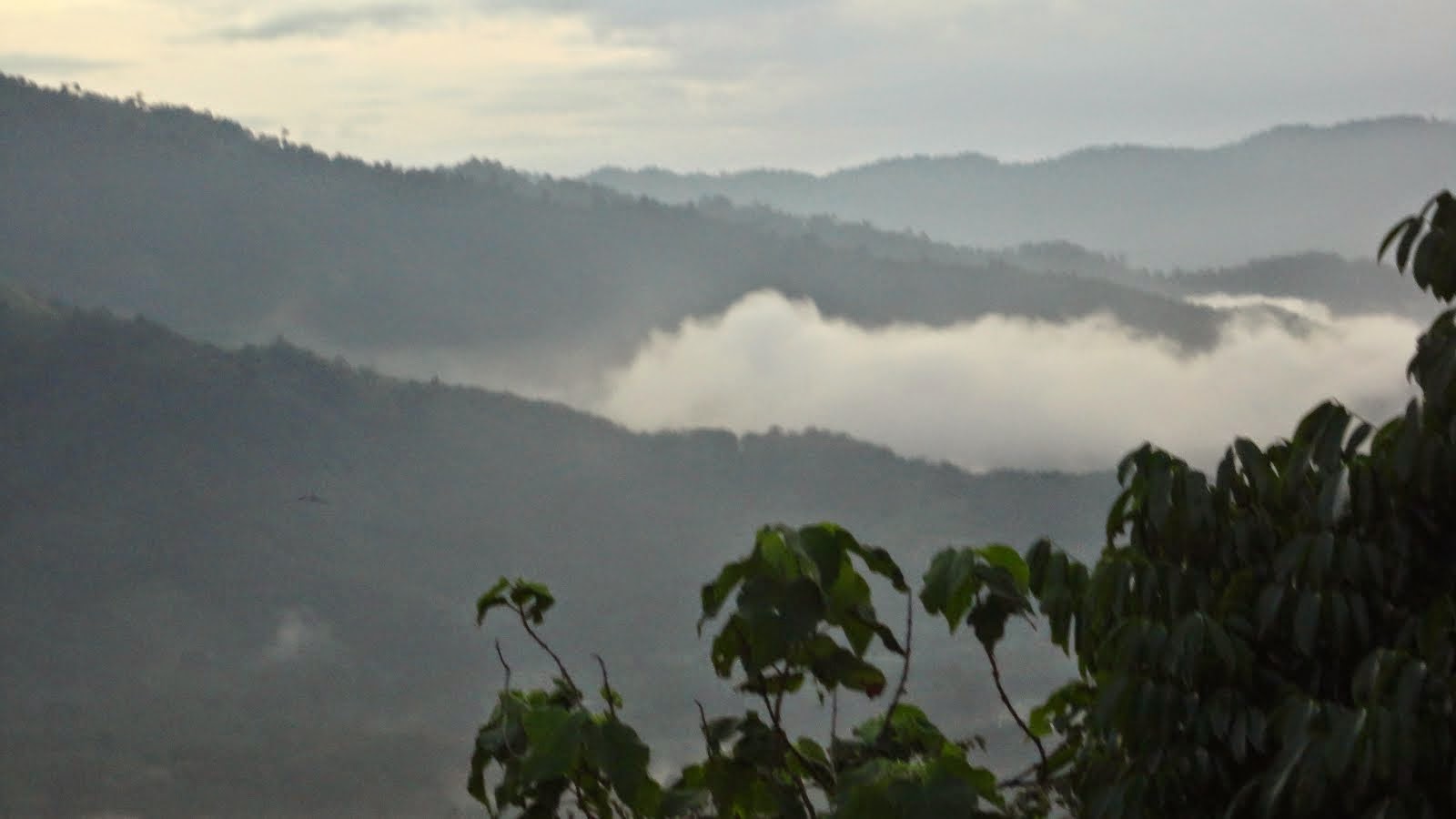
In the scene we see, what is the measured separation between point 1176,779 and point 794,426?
13224 cm

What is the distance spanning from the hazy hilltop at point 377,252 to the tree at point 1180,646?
12143cm

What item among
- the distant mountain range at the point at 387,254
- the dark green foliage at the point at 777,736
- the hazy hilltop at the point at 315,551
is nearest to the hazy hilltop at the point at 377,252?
the distant mountain range at the point at 387,254

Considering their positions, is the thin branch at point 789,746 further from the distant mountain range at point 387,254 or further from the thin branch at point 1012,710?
the distant mountain range at point 387,254

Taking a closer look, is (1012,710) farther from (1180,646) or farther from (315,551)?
(315,551)

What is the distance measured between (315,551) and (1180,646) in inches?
3432

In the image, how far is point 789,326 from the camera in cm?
18562

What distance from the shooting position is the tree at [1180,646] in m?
2.62

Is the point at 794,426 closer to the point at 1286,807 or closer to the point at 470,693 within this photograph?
the point at 470,693

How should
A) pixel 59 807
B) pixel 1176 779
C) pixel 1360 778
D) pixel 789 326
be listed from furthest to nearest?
pixel 789 326, pixel 59 807, pixel 1176 779, pixel 1360 778

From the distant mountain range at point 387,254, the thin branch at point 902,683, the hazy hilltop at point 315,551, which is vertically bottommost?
the thin branch at point 902,683

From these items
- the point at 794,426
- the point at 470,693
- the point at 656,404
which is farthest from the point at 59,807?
the point at 656,404

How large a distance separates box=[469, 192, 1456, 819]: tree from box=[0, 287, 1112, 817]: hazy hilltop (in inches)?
2151

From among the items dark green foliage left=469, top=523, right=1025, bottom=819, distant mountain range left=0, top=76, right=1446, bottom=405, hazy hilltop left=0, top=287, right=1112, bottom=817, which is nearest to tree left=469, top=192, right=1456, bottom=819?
dark green foliage left=469, top=523, right=1025, bottom=819

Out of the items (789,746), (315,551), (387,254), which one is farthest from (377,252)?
(789,746)
